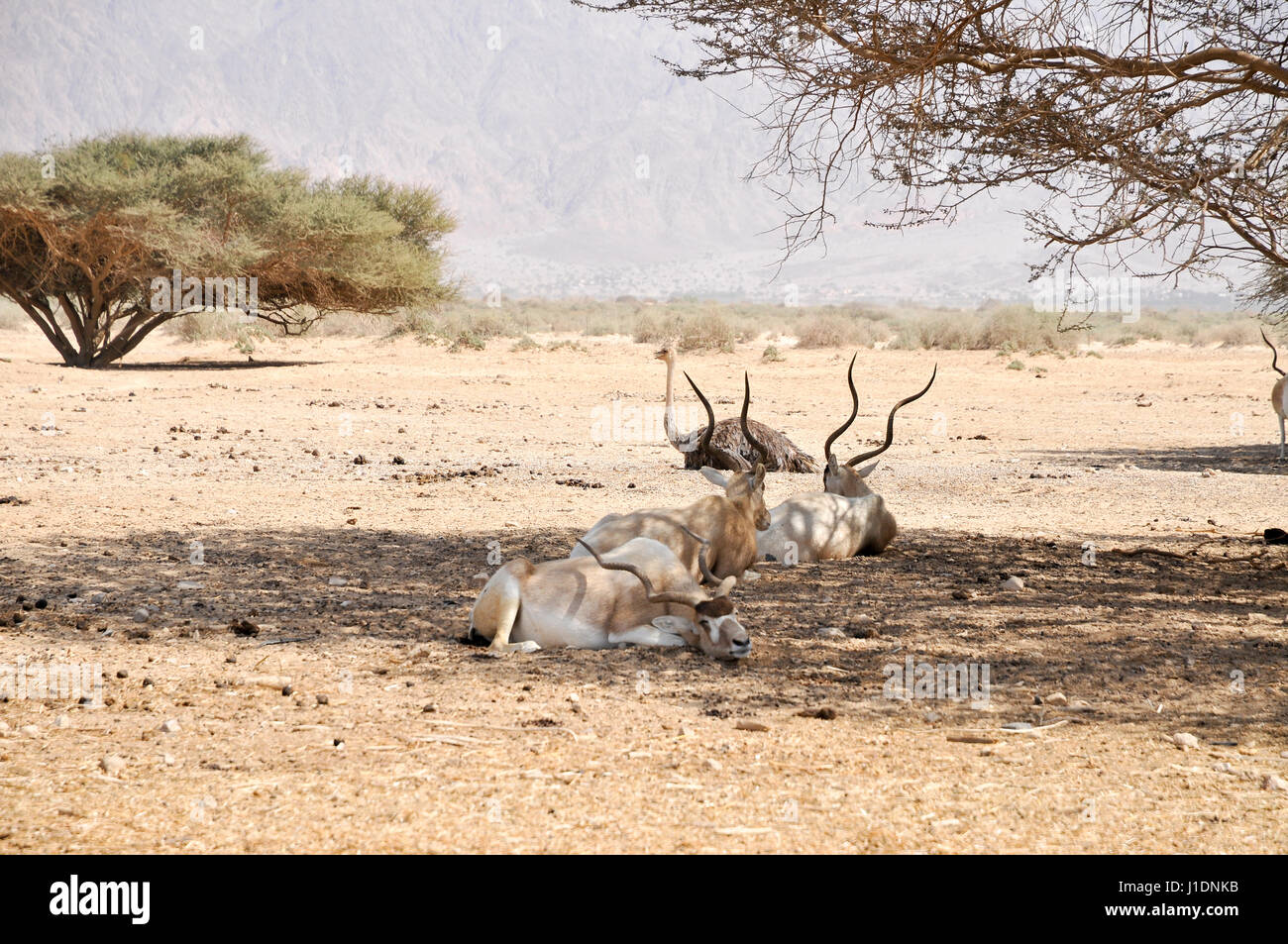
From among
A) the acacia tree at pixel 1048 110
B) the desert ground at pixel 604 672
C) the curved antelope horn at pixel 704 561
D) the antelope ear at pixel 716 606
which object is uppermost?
the acacia tree at pixel 1048 110

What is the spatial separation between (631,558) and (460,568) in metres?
2.06

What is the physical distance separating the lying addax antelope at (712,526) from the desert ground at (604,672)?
0.89 ft

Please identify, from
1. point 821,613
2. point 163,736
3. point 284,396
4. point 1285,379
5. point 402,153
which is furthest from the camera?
point 402,153

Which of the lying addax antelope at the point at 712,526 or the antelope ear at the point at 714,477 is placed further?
the antelope ear at the point at 714,477

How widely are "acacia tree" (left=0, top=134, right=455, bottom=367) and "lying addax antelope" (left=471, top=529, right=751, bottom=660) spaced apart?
22265 millimetres

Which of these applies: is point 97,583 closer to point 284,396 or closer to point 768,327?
point 284,396

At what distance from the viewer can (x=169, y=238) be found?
84.8ft

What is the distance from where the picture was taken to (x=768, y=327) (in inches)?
1876

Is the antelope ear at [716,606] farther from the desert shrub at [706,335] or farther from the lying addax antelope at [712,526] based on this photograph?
the desert shrub at [706,335]

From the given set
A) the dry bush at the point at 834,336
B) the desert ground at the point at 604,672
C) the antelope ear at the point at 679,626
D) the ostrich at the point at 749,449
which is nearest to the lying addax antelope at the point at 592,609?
the antelope ear at the point at 679,626

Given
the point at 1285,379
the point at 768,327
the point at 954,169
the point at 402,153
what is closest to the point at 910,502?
the point at 954,169

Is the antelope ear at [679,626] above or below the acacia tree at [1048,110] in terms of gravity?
below

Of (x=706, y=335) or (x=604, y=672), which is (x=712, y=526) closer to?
(x=604, y=672)

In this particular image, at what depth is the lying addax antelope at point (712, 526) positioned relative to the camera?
281 inches
